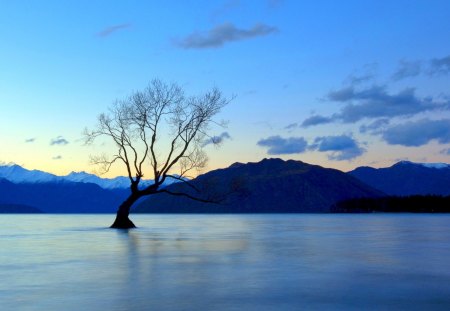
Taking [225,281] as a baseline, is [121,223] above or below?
above

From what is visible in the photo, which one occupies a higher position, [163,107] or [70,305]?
[163,107]

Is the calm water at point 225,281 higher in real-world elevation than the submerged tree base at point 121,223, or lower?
lower

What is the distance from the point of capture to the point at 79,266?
69.6 feet

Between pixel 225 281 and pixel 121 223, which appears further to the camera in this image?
pixel 121 223

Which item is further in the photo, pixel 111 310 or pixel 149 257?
pixel 149 257

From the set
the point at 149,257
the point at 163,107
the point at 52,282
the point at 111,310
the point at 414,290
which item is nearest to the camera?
the point at 111,310

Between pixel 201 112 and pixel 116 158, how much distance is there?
8.87 metres

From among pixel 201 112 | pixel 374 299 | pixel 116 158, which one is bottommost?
A: pixel 374 299

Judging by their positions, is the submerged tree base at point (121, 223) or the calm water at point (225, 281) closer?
the calm water at point (225, 281)

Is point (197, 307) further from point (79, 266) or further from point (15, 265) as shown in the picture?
point (15, 265)

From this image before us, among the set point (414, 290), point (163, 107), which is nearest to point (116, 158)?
point (163, 107)

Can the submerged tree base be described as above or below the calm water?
above

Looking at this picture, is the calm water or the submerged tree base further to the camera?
the submerged tree base

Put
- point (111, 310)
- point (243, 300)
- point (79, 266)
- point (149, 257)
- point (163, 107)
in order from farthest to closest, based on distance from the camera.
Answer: point (163, 107) < point (149, 257) < point (79, 266) < point (243, 300) < point (111, 310)
